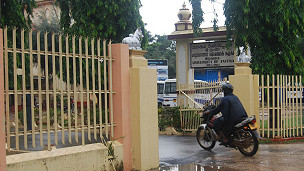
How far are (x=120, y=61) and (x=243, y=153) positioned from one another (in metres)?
3.52

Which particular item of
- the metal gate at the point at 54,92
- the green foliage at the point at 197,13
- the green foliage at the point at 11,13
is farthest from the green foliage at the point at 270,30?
the green foliage at the point at 11,13

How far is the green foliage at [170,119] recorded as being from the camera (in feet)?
44.1

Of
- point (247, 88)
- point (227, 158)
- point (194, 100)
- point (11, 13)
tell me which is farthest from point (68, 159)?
point (11, 13)

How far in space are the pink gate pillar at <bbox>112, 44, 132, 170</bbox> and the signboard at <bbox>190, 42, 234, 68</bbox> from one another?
1070cm

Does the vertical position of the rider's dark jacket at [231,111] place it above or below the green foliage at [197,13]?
below

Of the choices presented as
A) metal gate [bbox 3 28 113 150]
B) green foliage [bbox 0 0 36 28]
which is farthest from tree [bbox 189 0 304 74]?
green foliage [bbox 0 0 36 28]

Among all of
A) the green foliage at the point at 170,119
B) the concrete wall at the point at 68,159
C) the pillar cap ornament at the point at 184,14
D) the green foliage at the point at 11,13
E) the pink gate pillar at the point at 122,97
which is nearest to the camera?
the concrete wall at the point at 68,159

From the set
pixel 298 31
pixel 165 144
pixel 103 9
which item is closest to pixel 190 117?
pixel 165 144

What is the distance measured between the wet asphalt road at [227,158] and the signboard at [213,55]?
288 inches

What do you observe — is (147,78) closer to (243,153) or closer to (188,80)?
(243,153)

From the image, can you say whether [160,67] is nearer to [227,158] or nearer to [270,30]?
[270,30]

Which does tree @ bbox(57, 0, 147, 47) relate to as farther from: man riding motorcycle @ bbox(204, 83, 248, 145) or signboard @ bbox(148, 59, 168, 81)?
signboard @ bbox(148, 59, 168, 81)

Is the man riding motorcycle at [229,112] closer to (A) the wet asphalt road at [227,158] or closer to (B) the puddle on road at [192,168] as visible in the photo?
(A) the wet asphalt road at [227,158]

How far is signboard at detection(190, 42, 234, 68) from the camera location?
1706 centimetres
